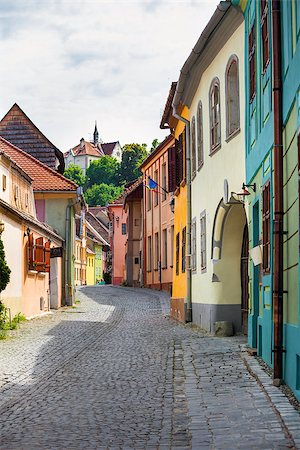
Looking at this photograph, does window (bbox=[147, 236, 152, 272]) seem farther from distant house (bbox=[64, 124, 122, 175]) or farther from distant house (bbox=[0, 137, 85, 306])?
distant house (bbox=[64, 124, 122, 175])

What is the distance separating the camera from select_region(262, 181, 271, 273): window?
1148cm

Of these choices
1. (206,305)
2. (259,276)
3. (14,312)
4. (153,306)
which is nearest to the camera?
(259,276)

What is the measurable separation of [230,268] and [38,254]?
1011 cm

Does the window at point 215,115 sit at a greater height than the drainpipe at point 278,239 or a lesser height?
greater

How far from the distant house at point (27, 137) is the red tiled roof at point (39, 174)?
9.15ft

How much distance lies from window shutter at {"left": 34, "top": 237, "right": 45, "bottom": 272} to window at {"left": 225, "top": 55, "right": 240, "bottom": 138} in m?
11.1

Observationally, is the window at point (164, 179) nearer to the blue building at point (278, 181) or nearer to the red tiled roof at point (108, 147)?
the blue building at point (278, 181)

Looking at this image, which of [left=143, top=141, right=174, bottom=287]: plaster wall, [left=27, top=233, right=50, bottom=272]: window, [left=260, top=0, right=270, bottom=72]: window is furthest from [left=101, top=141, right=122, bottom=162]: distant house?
[left=260, top=0, right=270, bottom=72]: window

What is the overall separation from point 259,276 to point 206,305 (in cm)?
554

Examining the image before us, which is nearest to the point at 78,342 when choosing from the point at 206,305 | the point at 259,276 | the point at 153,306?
the point at 206,305

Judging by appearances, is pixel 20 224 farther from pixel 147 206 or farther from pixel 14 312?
pixel 147 206

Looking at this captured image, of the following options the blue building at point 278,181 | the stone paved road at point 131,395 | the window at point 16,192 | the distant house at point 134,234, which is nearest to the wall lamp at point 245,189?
the blue building at point 278,181

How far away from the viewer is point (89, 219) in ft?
325

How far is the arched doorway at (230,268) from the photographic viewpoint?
1728 cm
